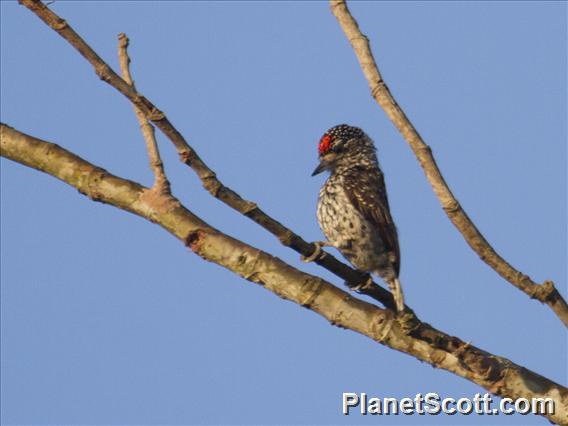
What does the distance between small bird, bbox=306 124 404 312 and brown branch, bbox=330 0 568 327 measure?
239 cm

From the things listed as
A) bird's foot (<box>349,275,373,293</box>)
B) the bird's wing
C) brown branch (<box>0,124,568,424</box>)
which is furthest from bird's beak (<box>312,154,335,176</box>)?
brown branch (<box>0,124,568,424</box>)

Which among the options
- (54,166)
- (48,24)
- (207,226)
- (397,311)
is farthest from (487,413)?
(48,24)

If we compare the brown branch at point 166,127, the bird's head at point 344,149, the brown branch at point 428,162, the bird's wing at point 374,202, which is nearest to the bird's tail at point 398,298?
the brown branch at point 428,162

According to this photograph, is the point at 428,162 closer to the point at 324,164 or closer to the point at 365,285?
the point at 365,285

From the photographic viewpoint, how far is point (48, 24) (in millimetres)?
4164

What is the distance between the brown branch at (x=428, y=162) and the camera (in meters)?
4.23

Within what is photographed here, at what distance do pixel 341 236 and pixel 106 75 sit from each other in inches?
156

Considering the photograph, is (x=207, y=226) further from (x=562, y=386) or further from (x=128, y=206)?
(x=562, y=386)

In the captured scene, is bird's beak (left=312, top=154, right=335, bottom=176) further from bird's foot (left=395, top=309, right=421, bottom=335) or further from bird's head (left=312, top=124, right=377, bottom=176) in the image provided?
bird's foot (left=395, top=309, right=421, bottom=335)

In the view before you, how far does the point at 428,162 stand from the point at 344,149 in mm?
4437

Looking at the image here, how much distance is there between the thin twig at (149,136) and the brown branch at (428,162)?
1.16 m

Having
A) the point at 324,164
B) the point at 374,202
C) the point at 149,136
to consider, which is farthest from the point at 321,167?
the point at 149,136

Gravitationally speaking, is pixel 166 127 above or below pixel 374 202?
below

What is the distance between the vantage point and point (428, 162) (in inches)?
168
